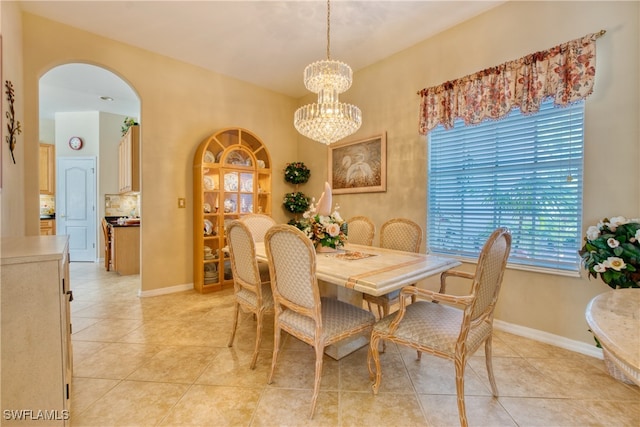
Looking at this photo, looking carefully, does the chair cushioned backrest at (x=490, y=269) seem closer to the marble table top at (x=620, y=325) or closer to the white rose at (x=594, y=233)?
the marble table top at (x=620, y=325)

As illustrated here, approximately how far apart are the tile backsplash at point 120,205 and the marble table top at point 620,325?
7.11 metres

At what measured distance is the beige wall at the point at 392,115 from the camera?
2008 mm

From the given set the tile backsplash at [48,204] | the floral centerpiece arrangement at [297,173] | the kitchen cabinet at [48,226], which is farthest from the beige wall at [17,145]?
the tile backsplash at [48,204]

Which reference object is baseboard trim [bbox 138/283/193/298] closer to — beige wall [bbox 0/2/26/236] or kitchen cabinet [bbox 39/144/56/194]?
beige wall [bbox 0/2/26/236]

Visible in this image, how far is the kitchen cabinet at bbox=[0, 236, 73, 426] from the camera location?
42.4 inches

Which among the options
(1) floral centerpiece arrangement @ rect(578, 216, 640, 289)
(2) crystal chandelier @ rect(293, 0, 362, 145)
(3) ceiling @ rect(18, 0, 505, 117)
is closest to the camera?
(1) floral centerpiece arrangement @ rect(578, 216, 640, 289)

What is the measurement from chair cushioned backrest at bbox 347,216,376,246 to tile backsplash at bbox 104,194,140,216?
17.4ft

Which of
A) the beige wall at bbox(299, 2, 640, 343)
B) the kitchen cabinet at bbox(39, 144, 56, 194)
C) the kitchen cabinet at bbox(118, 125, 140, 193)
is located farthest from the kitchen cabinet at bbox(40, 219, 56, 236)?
the beige wall at bbox(299, 2, 640, 343)

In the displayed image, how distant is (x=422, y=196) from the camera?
314 cm

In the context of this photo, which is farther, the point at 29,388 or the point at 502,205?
the point at 502,205

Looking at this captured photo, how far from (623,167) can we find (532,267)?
0.97 metres

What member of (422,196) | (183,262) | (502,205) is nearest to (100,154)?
(183,262)

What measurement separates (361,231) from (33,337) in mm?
2474

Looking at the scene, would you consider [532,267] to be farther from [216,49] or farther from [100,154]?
[100,154]
